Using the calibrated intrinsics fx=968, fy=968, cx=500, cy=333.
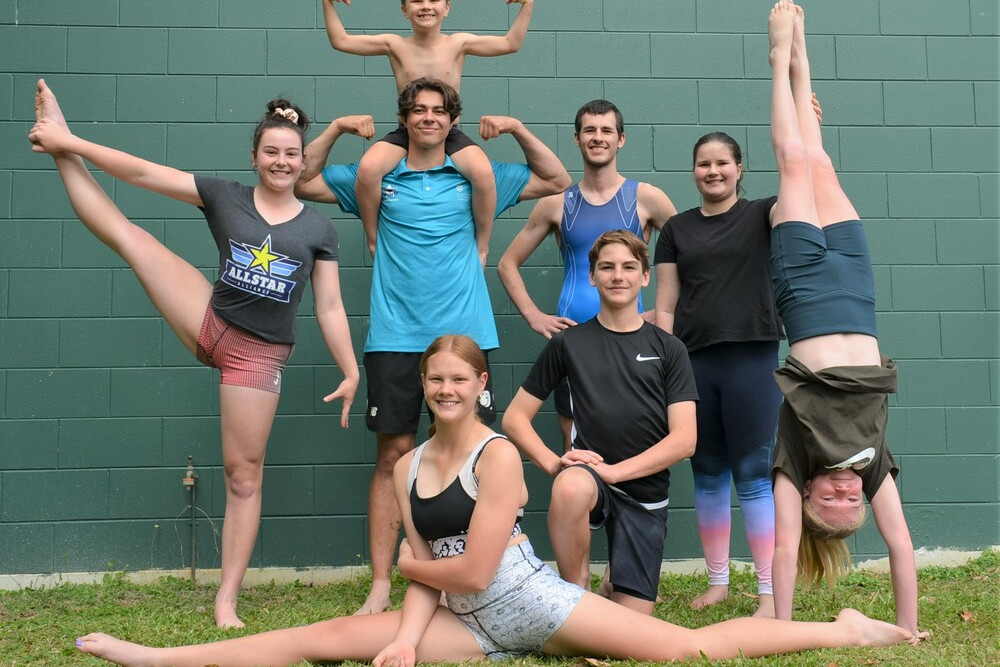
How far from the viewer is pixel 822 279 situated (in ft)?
11.6

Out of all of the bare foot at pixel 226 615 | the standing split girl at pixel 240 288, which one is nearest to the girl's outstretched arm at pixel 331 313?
the standing split girl at pixel 240 288

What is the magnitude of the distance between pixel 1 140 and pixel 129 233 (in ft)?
5.04

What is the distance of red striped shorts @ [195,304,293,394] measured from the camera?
3807 mm

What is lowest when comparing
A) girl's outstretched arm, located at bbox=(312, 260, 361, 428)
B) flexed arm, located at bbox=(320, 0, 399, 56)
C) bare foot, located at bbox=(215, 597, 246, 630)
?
bare foot, located at bbox=(215, 597, 246, 630)

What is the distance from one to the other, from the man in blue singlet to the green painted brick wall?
517 millimetres

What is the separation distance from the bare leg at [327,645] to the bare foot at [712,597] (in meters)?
1.36

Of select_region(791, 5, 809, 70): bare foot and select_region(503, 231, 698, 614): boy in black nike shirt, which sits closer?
select_region(503, 231, 698, 614): boy in black nike shirt

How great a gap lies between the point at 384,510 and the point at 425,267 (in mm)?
1055

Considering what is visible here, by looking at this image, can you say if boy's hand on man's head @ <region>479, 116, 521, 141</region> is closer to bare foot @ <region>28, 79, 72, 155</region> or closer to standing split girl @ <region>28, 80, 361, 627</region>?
standing split girl @ <region>28, 80, 361, 627</region>

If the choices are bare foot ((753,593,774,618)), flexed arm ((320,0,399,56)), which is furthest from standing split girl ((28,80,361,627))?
bare foot ((753,593,774,618))

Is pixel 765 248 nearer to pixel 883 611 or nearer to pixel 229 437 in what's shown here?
pixel 883 611

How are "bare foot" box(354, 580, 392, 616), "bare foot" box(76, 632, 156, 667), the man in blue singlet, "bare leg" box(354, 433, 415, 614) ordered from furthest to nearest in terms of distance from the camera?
the man in blue singlet → "bare leg" box(354, 433, 415, 614) → "bare foot" box(354, 580, 392, 616) → "bare foot" box(76, 632, 156, 667)

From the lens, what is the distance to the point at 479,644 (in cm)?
309

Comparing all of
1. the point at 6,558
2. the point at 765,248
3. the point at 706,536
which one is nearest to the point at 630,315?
the point at 765,248
